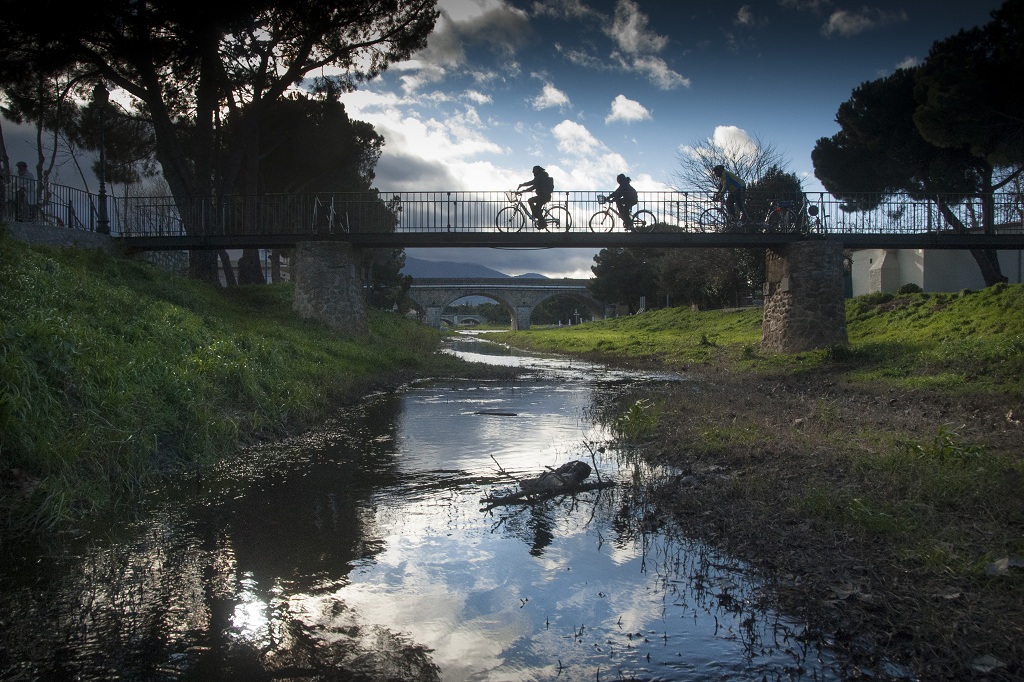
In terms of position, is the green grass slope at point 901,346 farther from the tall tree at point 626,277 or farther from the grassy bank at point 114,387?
the tall tree at point 626,277

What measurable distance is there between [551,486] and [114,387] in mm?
4985

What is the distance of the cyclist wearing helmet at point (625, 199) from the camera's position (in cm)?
2370

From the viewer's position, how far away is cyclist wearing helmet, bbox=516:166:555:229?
925 inches

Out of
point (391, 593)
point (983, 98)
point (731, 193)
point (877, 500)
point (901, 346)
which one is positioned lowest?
point (391, 593)

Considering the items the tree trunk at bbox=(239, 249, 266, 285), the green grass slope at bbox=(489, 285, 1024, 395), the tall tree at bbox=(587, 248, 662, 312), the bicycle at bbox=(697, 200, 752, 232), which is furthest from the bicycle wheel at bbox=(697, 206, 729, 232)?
the tall tree at bbox=(587, 248, 662, 312)

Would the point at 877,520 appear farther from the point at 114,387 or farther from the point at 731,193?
the point at 731,193

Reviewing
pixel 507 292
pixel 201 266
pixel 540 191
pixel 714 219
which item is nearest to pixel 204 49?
pixel 201 266

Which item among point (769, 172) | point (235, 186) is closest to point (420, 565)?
point (235, 186)

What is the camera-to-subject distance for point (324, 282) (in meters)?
24.4

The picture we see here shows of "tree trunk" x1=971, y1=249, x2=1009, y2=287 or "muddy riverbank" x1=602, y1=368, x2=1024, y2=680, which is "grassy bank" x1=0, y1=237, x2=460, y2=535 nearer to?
"muddy riverbank" x1=602, y1=368, x2=1024, y2=680

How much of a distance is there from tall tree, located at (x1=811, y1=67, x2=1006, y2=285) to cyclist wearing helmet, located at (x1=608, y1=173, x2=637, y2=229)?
1024 cm

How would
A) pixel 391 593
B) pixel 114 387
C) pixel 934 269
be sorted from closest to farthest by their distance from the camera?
1. pixel 391 593
2. pixel 114 387
3. pixel 934 269

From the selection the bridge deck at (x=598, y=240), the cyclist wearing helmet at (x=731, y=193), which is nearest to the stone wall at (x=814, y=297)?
the bridge deck at (x=598, y=240)

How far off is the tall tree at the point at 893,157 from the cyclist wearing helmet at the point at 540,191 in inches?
494
